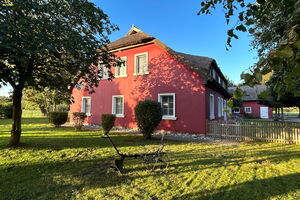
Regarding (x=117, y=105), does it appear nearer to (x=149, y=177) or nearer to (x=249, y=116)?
(x=149, y=177)

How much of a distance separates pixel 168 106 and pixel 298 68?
11024 millimetres

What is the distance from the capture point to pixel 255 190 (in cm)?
359

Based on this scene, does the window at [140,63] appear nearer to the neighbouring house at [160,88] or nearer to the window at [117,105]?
the neighbouring house at [160,88]

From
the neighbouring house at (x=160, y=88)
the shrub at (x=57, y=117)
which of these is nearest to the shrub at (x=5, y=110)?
the shrub at (x=57, y=117)

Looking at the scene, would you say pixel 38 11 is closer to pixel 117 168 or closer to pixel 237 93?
pixel 117 168

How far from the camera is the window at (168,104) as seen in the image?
11506mm

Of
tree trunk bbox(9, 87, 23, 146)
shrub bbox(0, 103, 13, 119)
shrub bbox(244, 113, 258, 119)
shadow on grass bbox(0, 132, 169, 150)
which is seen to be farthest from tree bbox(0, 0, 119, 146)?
shrub bbox(244, 113, 258, 119)

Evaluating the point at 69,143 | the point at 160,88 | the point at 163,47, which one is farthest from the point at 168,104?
the point at 69,143

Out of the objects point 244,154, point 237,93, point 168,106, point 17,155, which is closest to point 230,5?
point 237,93

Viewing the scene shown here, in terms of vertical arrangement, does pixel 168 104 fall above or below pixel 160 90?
below

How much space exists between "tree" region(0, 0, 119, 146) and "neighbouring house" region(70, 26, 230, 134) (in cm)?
518

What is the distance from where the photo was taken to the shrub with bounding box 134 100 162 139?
355 inches

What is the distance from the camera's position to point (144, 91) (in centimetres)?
1269

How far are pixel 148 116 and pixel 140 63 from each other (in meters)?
5.95
